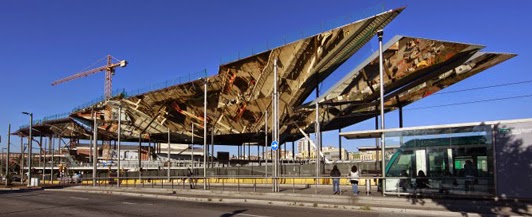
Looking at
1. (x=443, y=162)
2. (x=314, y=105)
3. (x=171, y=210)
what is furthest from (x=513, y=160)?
(x=314, y=105)

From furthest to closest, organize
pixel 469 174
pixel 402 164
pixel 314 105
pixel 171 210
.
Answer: pixel 314 105 < pixel 402 164 < pixel 171 210 < pixel 469 174

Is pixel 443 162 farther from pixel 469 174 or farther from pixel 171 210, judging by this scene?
pixel 171 210

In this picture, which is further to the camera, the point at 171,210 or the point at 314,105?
the point at 314,105

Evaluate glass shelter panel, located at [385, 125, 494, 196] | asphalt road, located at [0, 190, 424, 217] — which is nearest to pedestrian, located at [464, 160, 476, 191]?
glass shelter panel, located at [385, 125, 494, 196]

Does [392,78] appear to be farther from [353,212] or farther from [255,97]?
A: [353,212]

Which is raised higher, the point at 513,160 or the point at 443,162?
the point at 513,160

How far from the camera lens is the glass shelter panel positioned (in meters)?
16.5

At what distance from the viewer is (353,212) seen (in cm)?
1590

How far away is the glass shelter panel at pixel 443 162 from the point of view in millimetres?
16453

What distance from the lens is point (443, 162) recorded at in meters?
17.5

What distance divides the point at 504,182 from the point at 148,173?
2301 inches

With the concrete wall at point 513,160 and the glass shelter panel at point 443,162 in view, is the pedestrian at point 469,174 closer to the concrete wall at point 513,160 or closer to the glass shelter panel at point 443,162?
the glass shelter panel at point 443,162

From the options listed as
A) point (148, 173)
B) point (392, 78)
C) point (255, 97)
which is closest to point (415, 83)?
point (392, 78)

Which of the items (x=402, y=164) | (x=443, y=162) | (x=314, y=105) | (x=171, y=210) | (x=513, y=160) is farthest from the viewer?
(x=314, y=105)
